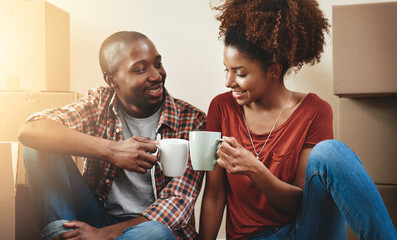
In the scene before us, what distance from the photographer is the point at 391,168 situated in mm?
1136

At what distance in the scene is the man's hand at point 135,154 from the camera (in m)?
0.89

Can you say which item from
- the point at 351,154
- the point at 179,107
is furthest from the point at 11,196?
the point at 351,154

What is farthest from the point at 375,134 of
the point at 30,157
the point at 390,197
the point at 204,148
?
the point at 30,157

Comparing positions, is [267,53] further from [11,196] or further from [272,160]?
[11,196]

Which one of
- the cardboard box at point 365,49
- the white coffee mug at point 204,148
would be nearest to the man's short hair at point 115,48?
the white coffee mug at point 204,148

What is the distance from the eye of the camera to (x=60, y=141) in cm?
95

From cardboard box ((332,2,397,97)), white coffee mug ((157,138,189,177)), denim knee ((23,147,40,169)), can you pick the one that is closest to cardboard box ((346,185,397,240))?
cardboard box ((332,2,397,97))

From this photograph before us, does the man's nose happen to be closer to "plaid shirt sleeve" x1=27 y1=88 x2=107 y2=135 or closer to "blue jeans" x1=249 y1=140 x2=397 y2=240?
"plaid shirt sleeve" x1=27 y1=88 x2=107 y2=135

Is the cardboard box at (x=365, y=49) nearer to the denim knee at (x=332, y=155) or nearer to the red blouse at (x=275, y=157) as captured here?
the red blouse at (x=275, y=157)

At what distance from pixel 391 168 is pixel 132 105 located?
855mm

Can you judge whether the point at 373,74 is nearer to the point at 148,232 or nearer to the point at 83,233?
the point at 148,232

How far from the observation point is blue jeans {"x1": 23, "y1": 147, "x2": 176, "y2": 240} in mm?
862

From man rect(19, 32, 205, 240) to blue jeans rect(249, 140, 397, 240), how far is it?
1.10 feet

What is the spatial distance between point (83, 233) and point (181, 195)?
273 mm
